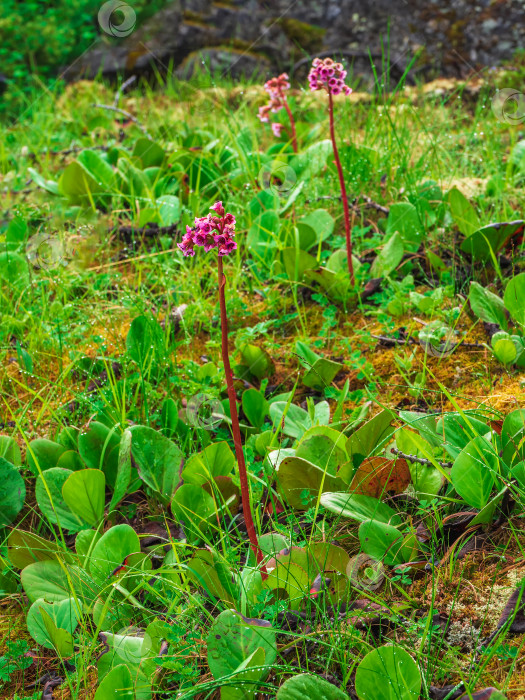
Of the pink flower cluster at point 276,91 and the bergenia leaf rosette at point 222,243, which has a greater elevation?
the pink flower cluster at point 276,91

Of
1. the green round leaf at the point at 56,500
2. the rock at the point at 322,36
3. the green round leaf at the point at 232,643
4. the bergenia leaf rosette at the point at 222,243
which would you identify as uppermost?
the rock at the point at 322,36

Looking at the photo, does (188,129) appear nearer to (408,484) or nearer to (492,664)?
(408,484)

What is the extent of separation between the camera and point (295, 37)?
5.26m

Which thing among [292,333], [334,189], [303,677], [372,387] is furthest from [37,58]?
[303,677]

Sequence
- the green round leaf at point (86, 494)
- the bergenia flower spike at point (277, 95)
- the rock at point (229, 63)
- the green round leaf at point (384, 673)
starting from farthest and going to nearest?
1. the rock at point (229, 63)
2. the bergenia flower spike at point (277, 95)
3. the green round leaf at point (86, 494)
4. the green round leaf at point (384, 673)

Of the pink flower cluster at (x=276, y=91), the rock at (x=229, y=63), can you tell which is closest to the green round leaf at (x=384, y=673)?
the pink flower cluster at (x=276, y=91)

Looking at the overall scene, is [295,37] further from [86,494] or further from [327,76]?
[86,494]

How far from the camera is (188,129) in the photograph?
11.8 feet

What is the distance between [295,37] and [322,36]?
0.87 feet

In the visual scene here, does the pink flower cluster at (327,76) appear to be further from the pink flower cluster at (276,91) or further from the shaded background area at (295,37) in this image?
the shaded background area at (295,37)

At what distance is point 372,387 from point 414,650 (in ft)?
2.92

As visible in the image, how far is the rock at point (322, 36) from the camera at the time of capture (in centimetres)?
471

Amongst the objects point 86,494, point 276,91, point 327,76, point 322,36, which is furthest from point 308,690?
point 322,36

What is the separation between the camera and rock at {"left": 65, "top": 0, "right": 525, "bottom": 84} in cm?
471
